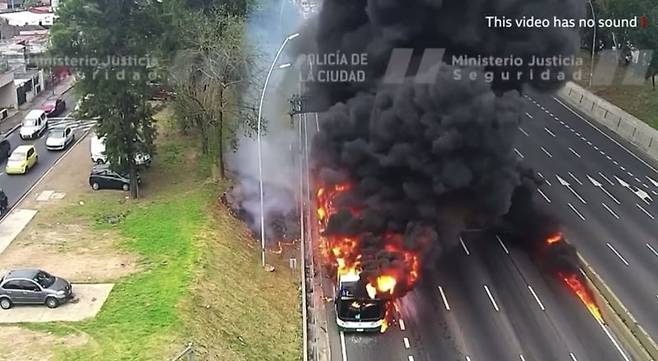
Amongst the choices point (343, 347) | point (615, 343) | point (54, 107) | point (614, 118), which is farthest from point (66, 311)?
point (614, 118)

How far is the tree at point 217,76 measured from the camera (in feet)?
132

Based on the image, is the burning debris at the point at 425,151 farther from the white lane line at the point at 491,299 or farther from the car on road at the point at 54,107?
the car on road at the point at 54,107

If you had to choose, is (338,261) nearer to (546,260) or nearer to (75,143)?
(546,260)

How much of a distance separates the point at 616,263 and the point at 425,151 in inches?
403

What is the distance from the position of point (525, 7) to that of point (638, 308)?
52.0 ft

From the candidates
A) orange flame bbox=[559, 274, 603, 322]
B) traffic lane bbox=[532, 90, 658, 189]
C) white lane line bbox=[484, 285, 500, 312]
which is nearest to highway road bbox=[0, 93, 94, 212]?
white lane line bbox=[484, 285, 500, 312]

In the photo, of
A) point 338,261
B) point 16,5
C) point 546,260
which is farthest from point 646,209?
point 16,5

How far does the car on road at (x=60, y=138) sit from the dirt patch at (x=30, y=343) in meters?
23.9

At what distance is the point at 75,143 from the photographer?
5084cm

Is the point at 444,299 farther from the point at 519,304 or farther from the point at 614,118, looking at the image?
the point at 614,118

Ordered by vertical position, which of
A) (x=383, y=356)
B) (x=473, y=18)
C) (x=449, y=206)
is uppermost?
(x=473, y=18)

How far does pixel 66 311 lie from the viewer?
92.8ft

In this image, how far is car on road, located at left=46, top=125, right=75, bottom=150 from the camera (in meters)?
49.0

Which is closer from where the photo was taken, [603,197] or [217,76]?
[217,76]
